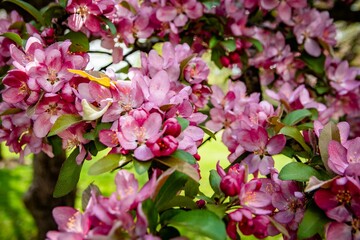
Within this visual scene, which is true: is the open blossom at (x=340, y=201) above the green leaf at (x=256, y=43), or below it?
above

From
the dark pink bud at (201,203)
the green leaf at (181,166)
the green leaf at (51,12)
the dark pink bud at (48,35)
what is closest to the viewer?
the green leaf at (181,166)

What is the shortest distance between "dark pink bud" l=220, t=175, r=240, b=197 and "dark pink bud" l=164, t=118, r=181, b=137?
0.12 metres

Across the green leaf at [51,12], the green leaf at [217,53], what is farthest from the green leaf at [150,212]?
the green leaf at [217,53]

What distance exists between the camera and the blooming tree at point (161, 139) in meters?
0.75

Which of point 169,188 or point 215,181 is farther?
point 215,181

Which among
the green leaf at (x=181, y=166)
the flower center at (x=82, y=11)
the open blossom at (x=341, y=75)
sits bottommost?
the open blossom at (x=341, y=75)

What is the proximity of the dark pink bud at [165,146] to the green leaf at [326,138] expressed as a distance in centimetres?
29

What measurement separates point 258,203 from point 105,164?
283 mm

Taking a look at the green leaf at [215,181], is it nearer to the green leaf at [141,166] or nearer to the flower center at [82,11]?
the green leaf at [141,166]

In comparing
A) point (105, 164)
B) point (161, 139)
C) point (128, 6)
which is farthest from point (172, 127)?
point (128, 6)

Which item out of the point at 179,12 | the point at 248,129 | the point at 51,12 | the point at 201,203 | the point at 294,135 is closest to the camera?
the point at 201,203

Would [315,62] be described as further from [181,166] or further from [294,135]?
[181,166]

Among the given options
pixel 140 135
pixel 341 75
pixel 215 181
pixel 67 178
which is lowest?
pixel 341 75

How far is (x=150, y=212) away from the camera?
2.36 ft
